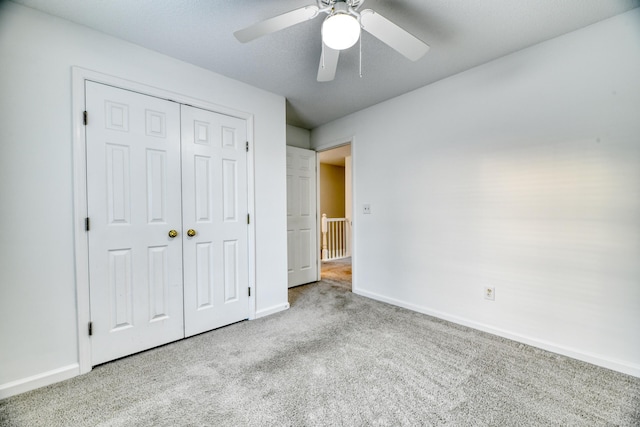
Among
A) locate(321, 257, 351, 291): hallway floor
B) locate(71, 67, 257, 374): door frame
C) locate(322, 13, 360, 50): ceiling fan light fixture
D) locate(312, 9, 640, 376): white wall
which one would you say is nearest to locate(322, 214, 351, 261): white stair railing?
locate(321, 257, 351, 291): hallway floor

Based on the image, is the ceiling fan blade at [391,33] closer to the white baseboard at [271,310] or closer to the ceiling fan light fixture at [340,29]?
the ceiling fan light fixture at [340,29]

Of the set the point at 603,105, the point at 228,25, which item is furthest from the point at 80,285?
the point at 603,105

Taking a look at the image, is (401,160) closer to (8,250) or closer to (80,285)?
(80,285)

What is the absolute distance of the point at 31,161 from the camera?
5.26 feet

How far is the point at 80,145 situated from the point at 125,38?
0.85m

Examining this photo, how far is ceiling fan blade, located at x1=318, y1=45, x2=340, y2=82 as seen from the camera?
1555 mm

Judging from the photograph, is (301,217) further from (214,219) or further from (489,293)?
(489,293)

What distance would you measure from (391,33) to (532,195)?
1.64 metres

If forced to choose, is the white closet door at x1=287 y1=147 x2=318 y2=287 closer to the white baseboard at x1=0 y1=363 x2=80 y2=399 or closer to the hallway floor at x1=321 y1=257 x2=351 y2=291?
the hallway floor at x1=321 y1=257 x2=351 y2=291

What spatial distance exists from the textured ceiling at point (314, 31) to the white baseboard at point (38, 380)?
228cm

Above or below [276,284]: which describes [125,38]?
above

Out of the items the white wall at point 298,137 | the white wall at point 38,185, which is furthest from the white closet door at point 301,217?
the white wall at point 38,185

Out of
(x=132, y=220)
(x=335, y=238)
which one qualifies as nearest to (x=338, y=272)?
(x=335, y=238)

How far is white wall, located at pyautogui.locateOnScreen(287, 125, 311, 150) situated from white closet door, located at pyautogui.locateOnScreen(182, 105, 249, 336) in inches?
51.2
